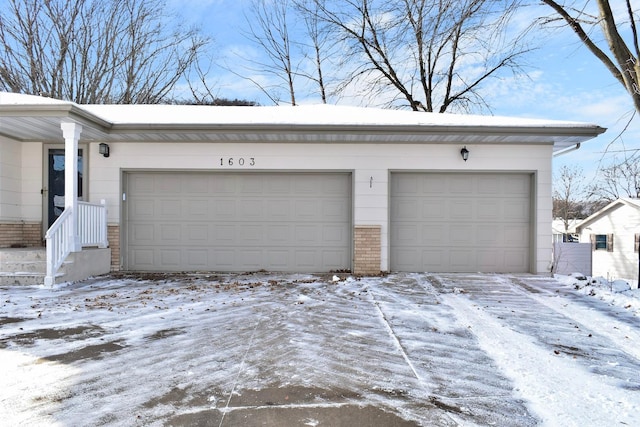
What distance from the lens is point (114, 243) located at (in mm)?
8359

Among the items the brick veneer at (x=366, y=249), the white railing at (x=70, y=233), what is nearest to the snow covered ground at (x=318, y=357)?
the white railing at (x=70, y=233)

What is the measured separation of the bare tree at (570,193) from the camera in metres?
37.0

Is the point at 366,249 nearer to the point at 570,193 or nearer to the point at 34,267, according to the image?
the point at 34,267

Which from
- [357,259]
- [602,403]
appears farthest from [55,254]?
[602,403]

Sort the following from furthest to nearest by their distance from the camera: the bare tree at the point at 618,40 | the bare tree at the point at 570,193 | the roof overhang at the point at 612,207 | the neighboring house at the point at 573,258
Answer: the bare tree at the point at 570,193
the roof overhang at the point at 612,207
the neighboring house at the point at 573,258
the bare tree at the point at 618,40

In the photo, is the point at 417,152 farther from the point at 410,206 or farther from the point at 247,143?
the point at 247,143

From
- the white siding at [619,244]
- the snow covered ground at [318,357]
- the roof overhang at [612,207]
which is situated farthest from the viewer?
the white siding at [619,244]

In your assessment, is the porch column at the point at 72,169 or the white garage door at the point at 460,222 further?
the white garage door at the point at 460,222

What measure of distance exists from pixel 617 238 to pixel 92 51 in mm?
26118

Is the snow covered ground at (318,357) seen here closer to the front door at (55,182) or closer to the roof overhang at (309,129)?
the front door at (55,182)

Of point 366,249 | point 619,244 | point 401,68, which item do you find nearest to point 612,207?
point 619,244

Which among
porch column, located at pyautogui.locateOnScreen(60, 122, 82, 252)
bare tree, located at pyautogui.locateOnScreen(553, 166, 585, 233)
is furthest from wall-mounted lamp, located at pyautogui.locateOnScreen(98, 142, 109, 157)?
bare tree, located at pyautogui.locateOnScreen(553, 166, 585, 233)

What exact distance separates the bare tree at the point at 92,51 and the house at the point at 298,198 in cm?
1299

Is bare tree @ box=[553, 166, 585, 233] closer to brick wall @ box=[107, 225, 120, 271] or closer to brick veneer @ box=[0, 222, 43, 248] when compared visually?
brick wall @ box=[107, 225, 120, 271]
